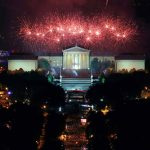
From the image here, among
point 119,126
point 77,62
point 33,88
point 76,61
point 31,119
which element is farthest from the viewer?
point 77,62

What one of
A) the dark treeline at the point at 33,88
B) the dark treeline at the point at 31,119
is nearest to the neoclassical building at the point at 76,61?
the dark treeline at the point at 33,88

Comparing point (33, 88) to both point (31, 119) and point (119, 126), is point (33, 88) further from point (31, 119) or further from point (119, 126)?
point (119, 126)

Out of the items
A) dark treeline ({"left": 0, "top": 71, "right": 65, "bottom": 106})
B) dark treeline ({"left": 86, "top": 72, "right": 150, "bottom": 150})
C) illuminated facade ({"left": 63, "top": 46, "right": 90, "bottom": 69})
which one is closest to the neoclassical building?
illuminated facade ({"left": 63, "top": 46, "right": 90, "bottom": 69})

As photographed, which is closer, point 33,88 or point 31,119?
point 31,119

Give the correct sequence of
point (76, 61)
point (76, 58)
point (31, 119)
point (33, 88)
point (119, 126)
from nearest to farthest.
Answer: point (119, 126) < point (31, 119) < point (33, 88) < point (76, 58) < point (76, 61)

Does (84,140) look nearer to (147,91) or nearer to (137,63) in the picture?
(147,91)


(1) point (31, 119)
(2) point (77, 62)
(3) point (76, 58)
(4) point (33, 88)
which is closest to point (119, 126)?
(1) point (31, 119)

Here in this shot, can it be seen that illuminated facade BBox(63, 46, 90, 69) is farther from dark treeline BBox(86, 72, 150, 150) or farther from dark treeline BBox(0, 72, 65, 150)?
dark treeline BBox(86, 72, 150, 150)

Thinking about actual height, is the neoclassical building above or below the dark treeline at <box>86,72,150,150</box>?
above

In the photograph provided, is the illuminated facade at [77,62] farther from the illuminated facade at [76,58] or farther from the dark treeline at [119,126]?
the dark treeline at [119,126]

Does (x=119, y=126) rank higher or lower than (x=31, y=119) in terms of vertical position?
lower

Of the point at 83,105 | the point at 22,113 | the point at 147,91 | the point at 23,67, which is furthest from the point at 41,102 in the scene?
the point at 23,67
